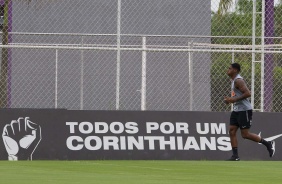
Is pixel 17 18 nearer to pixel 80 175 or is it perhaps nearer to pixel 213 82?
pixel 213 82

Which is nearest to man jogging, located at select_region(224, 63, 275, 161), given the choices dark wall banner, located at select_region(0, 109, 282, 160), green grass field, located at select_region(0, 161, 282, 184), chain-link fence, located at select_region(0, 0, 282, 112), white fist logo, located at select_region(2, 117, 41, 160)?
green grass field, located at select_region(0, 161, 282, 184)

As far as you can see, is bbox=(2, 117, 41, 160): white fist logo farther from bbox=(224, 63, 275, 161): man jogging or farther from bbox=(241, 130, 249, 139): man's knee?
Answer: bbox=(241, 130, 249, 139): man's knee

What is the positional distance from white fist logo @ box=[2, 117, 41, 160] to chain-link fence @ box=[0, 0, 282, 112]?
10.3 feet

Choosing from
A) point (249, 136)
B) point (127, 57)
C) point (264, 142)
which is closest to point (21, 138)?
point (249, 136)

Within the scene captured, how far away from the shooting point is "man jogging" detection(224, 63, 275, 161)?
1909 cm

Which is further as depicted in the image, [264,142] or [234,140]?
[264,142]

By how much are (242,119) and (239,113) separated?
5.7 inches

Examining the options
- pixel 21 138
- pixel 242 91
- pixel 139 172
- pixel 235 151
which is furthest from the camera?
pixel 235 151

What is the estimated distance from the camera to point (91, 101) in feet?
84.2

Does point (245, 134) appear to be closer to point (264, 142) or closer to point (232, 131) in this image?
point (232, 131)

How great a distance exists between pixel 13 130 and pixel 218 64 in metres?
8.56

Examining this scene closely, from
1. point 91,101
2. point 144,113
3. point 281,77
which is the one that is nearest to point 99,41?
point 91,101

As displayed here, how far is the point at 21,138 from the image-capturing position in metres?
18.8

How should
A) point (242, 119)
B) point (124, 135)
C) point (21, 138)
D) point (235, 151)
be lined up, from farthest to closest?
point (124, 135) → point (235, 151) → point (242, 119) → point (21, 138)
